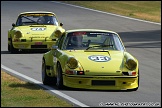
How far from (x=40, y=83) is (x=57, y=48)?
2.62ft

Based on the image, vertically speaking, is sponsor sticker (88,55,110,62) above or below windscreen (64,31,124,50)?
below

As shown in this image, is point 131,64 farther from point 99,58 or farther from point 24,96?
point 24,96

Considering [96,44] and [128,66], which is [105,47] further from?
[128,66]

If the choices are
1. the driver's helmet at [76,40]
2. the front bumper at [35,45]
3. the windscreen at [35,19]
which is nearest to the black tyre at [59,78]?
the driver's helmet at [76,40]

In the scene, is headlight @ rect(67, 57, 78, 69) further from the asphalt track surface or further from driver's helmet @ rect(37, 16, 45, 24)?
driver's helmet @ rect(37, 16, 45, 24)

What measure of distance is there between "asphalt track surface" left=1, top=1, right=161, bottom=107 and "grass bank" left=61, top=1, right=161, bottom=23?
1.26 m

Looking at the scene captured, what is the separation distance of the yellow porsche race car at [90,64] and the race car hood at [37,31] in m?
7.79

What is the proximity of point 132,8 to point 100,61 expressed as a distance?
98.4 feet

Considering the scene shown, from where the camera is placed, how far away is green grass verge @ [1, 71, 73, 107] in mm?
11297

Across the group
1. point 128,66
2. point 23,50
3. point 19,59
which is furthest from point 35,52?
point 128,66

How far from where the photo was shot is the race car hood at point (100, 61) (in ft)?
44.5

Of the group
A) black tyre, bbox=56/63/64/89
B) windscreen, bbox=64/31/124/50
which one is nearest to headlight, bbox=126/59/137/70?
windscreen, bbox=64/31/124/50

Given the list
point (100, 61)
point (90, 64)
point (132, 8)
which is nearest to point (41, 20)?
point (100, 61)

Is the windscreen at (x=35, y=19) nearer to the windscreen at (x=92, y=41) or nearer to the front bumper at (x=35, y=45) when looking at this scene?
the front bumper at (x=35, y=45)
